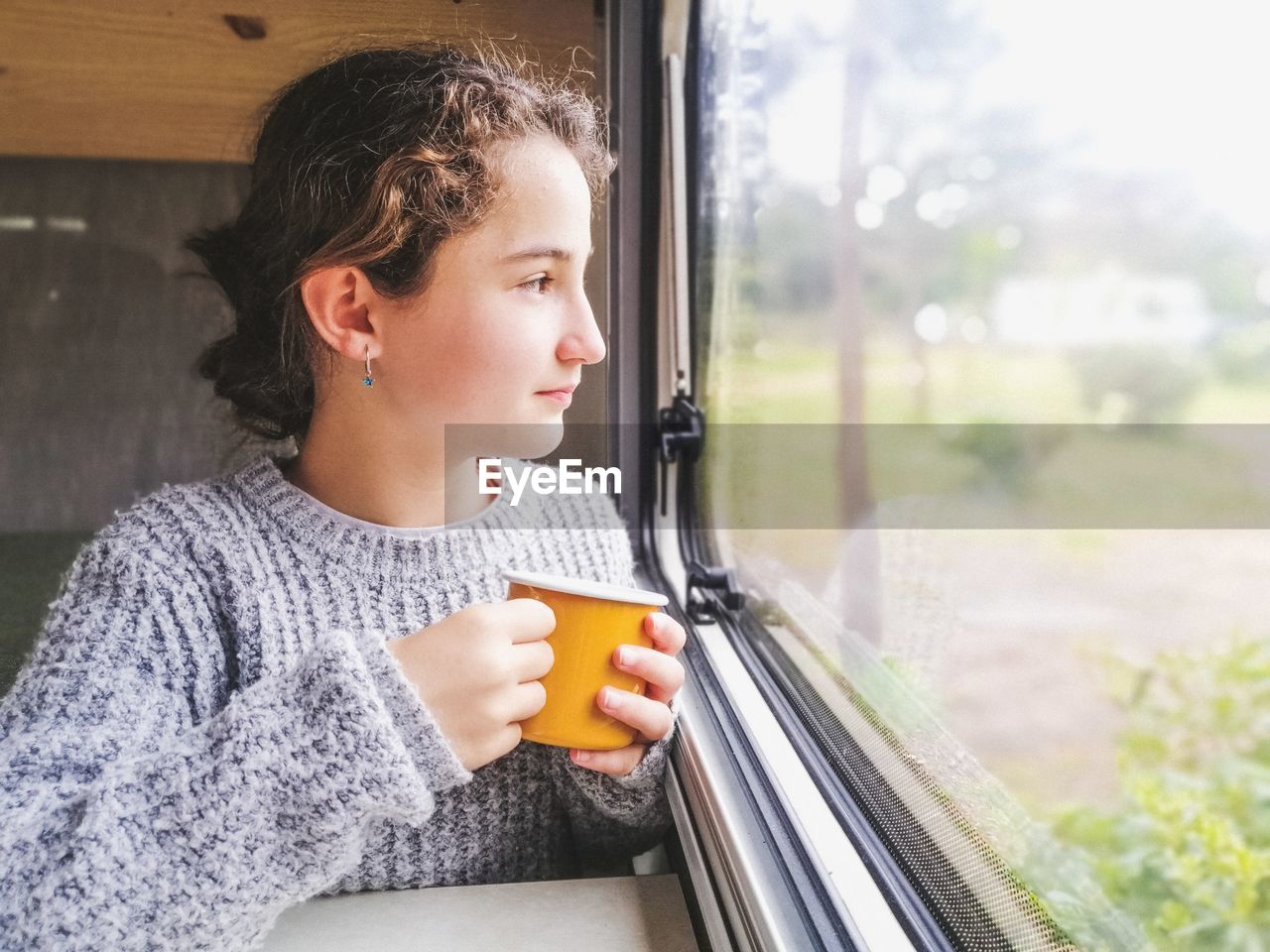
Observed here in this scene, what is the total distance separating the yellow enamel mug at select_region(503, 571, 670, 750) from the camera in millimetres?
609

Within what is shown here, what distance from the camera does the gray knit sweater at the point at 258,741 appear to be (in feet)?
1.87

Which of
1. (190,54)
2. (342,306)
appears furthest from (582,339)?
(190,54)

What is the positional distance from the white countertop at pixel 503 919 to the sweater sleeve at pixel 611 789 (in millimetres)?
84

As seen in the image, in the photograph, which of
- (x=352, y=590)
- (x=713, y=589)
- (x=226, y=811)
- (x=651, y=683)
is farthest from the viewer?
(x=713, y=589)

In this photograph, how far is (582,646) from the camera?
0.62m

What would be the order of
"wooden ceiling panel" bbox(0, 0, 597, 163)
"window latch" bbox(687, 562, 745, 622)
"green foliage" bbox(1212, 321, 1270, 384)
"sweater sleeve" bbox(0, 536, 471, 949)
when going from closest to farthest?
1. "green foliage" bbox(1212, 321, 1270, 384)
2. "sweater sleeve" bbox(0, 536, 471, 949)
3. "wooden ceiling panel" bbox(0, 0, 597, 163)
4. "window latch" bbox(687, 562, 745, 622)

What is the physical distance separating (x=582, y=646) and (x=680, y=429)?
2.01ft

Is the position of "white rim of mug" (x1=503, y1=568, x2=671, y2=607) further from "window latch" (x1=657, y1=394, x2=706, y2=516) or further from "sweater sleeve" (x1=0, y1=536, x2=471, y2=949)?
"window latch" (x1=657, y1=394, x2=706, y2=516)

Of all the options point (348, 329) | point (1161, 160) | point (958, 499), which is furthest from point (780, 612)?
point (1161, 160)

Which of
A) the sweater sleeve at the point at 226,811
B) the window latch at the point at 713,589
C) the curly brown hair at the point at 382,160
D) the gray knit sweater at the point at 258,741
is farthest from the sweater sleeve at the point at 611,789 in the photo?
the curly brown hair at the point at 382,160

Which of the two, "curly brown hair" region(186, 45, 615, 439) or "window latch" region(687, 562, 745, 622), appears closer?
"curly brown hair" region(186, 45, 615, 439)

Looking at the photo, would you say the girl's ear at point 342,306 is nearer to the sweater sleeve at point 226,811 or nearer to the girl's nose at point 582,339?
the girl's nose at point 582,339

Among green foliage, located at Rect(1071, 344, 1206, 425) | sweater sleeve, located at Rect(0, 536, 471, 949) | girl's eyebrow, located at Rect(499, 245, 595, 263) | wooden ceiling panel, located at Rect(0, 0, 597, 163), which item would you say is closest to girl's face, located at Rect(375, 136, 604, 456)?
girl's eyebrow, located at Rect(499, 245, 595, 263)

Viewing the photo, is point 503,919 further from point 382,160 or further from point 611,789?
point 382,160
